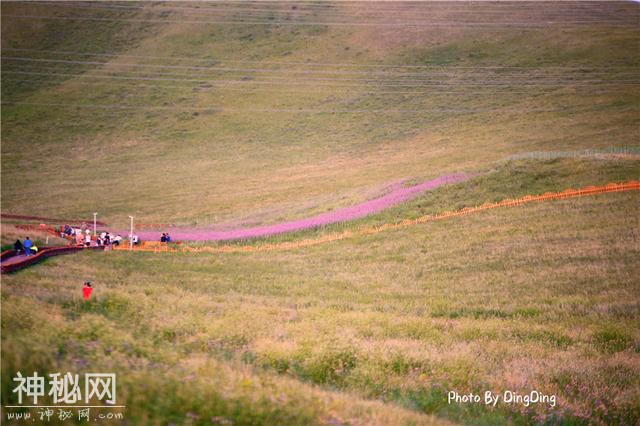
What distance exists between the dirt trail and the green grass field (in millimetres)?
1433

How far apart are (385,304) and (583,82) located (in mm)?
75637

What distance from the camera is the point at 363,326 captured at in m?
14.7

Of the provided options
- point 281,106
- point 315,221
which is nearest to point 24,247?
point 315,221

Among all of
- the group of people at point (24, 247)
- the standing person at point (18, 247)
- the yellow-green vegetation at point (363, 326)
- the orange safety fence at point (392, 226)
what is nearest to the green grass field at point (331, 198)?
the yellow-green vegetation at point (363, 326)

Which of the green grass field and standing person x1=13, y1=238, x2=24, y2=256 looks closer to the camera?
the green grass field

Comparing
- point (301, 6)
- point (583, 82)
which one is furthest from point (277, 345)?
point (301, 6)

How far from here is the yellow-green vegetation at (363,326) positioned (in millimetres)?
7176

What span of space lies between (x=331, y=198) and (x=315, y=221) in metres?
8.94

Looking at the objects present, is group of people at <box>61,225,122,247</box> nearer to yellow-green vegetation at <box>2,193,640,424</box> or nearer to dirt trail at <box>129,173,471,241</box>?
dirt trail at <box>129,173,471,241</box>

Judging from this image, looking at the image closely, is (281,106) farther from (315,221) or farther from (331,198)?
(315,221)

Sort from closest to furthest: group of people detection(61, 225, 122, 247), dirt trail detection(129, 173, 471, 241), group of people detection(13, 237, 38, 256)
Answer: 1. group of people detection(13, 237, 38, 256)
2. group of people detection(61, 225, 122, 247)
3. dirt trail detection(129, 173, 471, 241)

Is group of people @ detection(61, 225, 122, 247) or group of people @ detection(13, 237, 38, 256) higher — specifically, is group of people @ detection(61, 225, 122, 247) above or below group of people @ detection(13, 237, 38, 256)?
below

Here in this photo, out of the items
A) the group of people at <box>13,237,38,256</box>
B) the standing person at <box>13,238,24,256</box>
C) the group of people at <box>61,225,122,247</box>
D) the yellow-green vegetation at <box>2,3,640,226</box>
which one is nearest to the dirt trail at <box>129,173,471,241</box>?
the group of people at <box>61,225,122,247</box>

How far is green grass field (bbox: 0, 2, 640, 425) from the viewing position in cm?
951
